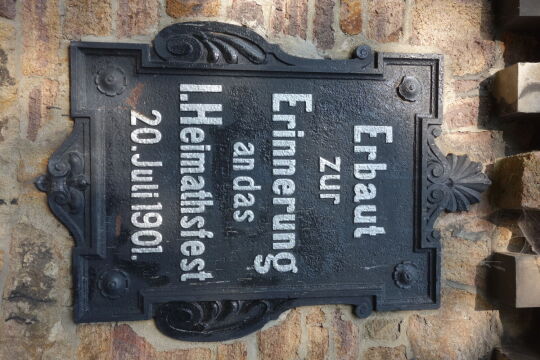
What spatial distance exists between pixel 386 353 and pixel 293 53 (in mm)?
1454

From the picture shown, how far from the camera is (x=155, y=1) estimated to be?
1.78 meters

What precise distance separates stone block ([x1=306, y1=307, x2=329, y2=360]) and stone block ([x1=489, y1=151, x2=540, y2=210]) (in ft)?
3.32

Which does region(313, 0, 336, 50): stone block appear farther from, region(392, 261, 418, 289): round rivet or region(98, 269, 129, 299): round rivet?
region(98, 269, 129, 299): round rivet

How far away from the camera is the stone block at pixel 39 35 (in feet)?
5.63

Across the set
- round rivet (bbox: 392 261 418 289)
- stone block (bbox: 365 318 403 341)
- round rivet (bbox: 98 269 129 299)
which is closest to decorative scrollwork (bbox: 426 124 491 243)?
round rivet (bbox: 392 261 418 289)

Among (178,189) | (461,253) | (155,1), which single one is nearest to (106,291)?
(178,189)

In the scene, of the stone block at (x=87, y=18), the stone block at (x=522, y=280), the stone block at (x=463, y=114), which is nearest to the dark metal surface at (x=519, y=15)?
the stone block at (x=463, y=114)

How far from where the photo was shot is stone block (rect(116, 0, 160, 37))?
1.76 meters

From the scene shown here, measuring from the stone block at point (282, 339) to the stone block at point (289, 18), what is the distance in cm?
127

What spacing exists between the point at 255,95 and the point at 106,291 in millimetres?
1062

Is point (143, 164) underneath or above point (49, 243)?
above

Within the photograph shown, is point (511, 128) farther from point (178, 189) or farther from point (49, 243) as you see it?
point (49, 243)

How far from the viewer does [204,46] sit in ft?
5.87

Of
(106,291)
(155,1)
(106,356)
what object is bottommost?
(106,356)
